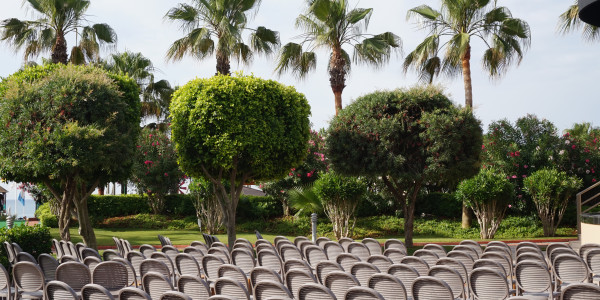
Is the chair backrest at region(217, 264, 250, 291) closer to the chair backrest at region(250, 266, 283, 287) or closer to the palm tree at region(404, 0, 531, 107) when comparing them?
the chair backrest at region(250, 266, 283, 287)

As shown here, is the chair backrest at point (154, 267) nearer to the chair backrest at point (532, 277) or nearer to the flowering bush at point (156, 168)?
the chair backrest at point (532, 277)

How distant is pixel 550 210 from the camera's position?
66.8 feet

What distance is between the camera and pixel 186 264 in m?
8.05

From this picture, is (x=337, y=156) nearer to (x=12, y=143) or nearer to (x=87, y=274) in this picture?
(x=12, y=143)

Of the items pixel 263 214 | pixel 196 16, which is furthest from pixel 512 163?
pixel 196 16

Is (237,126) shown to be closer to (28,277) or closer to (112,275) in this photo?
(112,275)

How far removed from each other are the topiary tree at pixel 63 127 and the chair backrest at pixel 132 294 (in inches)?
303

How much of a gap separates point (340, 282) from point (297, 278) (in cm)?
64

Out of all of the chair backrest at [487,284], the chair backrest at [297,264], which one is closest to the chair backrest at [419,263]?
the chair backrest at [487,284]

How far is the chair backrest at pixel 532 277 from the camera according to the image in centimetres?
680

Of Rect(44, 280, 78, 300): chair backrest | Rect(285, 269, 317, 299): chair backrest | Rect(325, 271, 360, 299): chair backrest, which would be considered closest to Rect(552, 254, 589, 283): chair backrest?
Rect(325, 271, 360, 299): chair backrest

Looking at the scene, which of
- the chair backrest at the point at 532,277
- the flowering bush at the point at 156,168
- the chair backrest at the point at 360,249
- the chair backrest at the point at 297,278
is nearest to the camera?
the chair backrest at the point at 297,278

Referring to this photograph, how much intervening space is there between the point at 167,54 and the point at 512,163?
13.6 metres

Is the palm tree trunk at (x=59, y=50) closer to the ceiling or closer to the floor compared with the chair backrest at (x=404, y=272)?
closer to the ceiling
